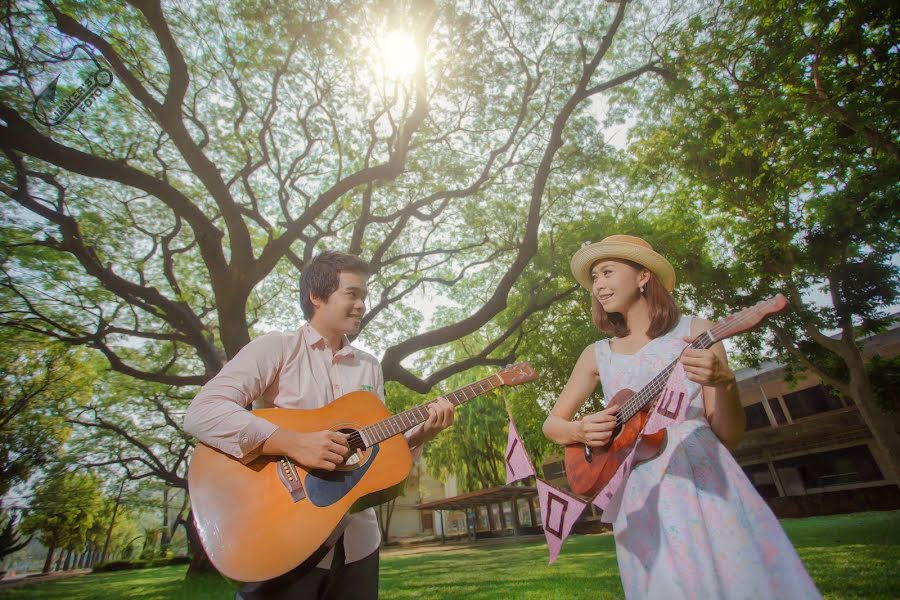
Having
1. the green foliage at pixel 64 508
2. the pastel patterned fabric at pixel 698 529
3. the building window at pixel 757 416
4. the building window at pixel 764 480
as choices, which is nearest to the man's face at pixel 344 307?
the pastel patterned fabric at pixel 698 529

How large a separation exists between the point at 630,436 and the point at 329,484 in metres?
1.52

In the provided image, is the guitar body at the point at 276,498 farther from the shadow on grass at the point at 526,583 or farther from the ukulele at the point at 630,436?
the shadow on grass at the point at 526,583

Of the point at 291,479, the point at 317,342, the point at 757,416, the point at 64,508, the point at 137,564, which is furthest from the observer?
the point at 137,564

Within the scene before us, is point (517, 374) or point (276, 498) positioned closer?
point (276, 498)

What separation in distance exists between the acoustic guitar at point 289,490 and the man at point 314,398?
78 millimetres

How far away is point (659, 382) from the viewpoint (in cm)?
202

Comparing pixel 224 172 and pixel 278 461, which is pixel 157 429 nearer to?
pixel 224 172

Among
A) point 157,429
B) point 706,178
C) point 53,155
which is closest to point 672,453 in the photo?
point 53,155

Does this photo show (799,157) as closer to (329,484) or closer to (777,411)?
(329,484)

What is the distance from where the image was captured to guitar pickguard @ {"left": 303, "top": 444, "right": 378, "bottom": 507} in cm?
201

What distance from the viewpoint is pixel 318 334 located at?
8.51 ft

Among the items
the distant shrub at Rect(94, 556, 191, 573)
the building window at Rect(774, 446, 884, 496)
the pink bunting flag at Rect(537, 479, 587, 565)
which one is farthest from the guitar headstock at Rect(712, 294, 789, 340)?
the distant shrub at Rect(94, 556, 191, 573)

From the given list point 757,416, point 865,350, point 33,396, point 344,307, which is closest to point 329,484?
point 344,307

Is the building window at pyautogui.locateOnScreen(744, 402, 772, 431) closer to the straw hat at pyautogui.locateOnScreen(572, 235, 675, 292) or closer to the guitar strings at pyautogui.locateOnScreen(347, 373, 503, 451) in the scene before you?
the straw hat at pyautogui.locateOnScreen(572, 235, 675, 292)
